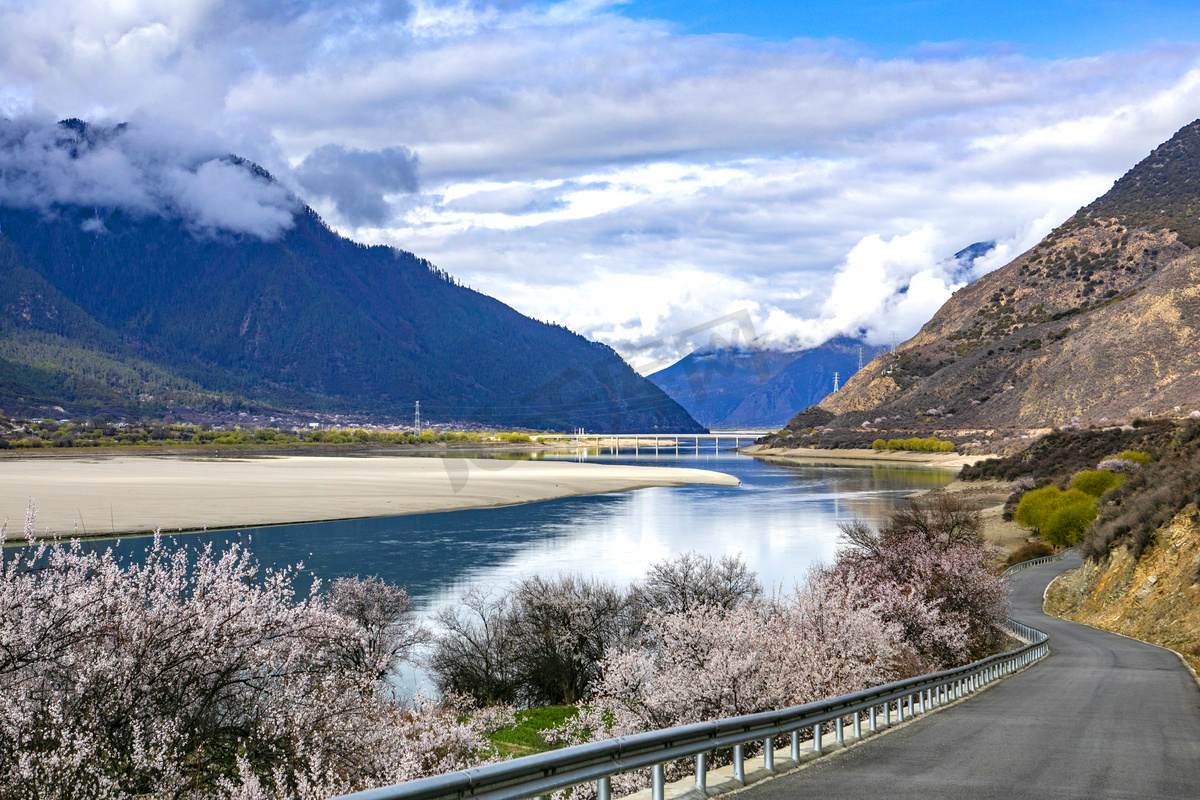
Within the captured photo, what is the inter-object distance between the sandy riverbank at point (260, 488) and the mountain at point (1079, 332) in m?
49.1

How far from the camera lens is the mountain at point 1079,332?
352 ft

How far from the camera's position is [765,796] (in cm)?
753

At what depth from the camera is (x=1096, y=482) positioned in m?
60.5

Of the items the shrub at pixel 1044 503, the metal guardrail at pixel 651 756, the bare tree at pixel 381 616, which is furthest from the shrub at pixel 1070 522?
the metal guardrail at pixel 651 756

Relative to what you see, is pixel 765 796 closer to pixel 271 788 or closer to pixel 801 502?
pixel 271 788

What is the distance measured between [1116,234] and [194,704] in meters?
173

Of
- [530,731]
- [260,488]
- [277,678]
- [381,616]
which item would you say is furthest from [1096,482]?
[260,488]

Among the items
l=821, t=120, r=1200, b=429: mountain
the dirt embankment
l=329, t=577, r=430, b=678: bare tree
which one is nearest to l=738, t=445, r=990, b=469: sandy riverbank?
l=821, t=120, r=1200, b=429: mountain

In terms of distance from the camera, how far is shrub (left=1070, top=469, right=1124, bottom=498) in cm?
5969

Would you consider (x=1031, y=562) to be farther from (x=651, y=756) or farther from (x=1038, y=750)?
(x=651, y=756)

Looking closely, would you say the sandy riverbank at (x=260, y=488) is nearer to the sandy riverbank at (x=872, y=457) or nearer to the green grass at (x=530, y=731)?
the sandy riverbank at (x=872, y=457)

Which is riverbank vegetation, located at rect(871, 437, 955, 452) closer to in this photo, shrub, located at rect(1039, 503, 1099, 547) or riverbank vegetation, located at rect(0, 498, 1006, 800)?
shrub, located at rect(1039, 503, 1099, 547)

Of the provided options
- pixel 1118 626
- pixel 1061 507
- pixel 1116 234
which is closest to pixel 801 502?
pixel 1061 507

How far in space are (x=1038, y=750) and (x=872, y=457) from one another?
14225cm
